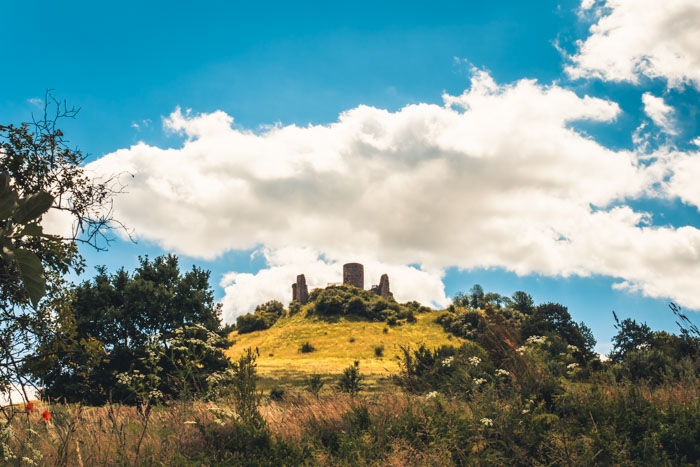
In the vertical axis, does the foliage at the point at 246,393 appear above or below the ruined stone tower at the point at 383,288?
below

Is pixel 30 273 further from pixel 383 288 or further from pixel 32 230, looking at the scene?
pixel 383 288

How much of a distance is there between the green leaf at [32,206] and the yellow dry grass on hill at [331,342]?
37.1m

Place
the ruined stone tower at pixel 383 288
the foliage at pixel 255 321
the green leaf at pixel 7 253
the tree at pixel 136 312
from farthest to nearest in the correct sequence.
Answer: the ruined stone tower at pixel 383 288, the foliage at pixel 255 321, the tree at pixel 136 312, the green leaf at pixel 7 253

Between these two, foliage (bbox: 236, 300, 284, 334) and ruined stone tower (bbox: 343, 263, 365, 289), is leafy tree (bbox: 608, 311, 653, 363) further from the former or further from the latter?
ruined stone tower (bbox: 343, 263, 365, 289)

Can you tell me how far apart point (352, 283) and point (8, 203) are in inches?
4223

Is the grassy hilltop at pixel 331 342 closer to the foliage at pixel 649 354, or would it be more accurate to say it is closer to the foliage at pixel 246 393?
the foliage at pixel 649 354

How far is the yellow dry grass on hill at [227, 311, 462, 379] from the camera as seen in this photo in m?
46.3

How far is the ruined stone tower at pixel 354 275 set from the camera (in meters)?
110

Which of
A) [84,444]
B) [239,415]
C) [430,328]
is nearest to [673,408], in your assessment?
[239,415]

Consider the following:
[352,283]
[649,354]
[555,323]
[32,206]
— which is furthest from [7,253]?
[352,283]

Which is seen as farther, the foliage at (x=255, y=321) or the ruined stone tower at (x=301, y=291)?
the ruined stone tower at (x=301, y=291)

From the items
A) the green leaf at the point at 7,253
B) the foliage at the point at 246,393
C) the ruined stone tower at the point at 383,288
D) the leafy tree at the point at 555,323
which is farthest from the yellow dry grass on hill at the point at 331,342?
the green leaf at the point at 7,253

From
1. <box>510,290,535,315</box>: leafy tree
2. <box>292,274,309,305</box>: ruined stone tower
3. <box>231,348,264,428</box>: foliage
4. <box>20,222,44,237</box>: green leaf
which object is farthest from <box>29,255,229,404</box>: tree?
<box>292,274,309,305</box>: ruined stone tower

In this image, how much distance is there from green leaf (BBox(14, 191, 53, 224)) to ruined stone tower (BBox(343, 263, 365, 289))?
4211 inches
